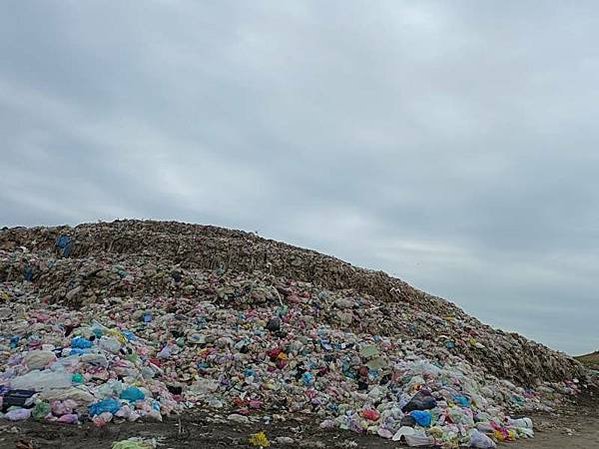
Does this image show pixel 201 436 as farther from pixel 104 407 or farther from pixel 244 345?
pixel 244 345

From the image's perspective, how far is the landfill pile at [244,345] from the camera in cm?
514

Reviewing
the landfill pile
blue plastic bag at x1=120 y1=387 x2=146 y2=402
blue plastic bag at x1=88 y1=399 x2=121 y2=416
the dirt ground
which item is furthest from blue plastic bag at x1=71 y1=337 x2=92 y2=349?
the dirt ground

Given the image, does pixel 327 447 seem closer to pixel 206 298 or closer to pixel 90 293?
pixel 206 298

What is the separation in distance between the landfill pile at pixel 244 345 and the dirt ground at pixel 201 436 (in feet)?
0.58

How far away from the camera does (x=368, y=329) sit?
9.03 m

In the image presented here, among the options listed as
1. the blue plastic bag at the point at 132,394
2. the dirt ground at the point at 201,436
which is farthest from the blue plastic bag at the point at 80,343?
the dirt ground at the point at 201,436

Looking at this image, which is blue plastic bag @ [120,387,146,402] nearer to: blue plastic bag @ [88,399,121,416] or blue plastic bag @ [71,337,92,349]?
blue plastic bag @ [88,399,121,416]

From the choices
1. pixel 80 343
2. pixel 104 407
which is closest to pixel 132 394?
pixel 104 407

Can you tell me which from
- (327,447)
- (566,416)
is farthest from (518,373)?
(327,447)

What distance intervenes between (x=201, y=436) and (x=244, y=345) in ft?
8.13

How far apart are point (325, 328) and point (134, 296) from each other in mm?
3215

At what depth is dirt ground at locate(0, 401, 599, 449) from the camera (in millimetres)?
4053

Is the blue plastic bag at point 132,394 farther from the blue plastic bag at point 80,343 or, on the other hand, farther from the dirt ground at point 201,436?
the blue plastic bag at point 80,343

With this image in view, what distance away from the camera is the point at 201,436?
4492 mm
